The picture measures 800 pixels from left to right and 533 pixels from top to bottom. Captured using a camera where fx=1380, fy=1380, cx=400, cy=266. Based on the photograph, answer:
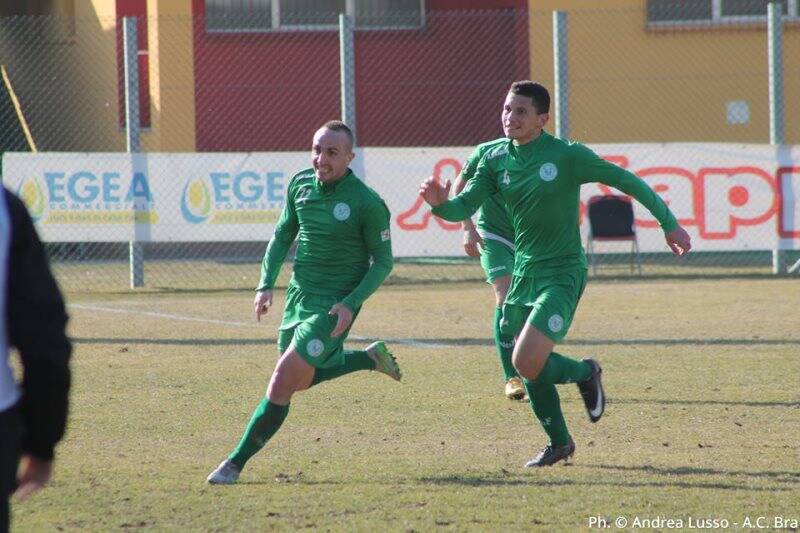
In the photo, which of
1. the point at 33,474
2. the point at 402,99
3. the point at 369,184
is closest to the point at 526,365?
the point at 33,474

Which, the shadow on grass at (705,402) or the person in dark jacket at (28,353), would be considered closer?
the person in dark jacket at (28,353)

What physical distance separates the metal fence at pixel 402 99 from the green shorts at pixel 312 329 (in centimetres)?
932

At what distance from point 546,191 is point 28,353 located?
13.4ft

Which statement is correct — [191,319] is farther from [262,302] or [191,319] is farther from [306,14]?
[306,14]

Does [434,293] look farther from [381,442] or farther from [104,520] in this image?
[104,520]

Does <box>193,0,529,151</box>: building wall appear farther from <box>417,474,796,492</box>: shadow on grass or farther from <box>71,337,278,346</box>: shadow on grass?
<box>417,474,796,492</box>: shadow on grass

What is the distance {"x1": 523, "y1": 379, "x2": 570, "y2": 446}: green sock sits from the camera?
22.1ft

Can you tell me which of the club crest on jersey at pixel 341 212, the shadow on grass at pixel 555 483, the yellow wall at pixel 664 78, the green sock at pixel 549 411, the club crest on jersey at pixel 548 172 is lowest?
the shadow on grass at pixel 555 483

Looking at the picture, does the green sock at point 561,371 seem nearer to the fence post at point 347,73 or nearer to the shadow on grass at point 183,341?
the shadow on grass at point 183,341

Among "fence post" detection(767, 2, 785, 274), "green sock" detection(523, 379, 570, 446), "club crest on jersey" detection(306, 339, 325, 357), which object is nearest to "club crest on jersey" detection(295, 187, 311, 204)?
"club crest on jersey" detection(306, 339, 325, 357)

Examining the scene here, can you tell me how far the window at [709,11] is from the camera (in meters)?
20.0

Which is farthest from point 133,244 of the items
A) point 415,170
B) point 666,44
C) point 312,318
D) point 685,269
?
point 312,318

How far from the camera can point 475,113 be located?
20.9 metres

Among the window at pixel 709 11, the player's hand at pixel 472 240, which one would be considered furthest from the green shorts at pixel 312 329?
the window at pixel 709 11
